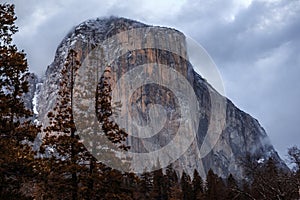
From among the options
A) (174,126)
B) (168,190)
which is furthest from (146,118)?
(168,190)

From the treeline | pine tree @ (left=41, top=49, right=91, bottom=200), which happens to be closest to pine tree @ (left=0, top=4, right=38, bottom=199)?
the treeline

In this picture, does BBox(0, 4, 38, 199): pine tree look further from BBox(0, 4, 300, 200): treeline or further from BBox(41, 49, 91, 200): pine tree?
BBox(41, 49, 91, 200): pine tree

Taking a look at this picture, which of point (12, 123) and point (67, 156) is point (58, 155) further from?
point (12, 123)

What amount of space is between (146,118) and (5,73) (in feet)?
571

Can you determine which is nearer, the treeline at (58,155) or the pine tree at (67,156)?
the treeline at (58,155)

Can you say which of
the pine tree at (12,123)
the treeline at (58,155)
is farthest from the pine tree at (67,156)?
the pine tree at (12,123)

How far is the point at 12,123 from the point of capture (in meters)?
16.4

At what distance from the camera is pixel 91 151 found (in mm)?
21281

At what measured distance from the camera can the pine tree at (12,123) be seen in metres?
15.3

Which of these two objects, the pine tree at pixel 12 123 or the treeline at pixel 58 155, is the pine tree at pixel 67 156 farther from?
the pine tree at pixel 12 123

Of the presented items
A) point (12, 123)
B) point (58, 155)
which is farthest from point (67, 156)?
point (12, 123)

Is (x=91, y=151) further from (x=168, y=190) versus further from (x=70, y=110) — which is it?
(x=168, y=190)

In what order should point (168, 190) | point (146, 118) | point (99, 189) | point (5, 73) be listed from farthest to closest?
point (146, 118), point (168, 190), point (99, 189), point (5, 73)

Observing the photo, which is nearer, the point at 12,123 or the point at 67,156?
the point at 12,123
